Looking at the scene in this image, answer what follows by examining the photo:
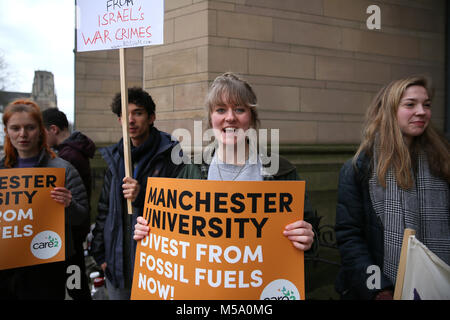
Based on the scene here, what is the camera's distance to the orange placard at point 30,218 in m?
2.32

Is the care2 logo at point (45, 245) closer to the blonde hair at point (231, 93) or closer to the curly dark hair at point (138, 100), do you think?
the curly dark hair at point (138, 100)

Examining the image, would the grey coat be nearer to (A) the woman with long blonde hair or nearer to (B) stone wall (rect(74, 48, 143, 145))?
(A) the woman with long blonde hair

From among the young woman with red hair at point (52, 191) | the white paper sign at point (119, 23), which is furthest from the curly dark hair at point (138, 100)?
the young woman with red hair at point (52, 191)

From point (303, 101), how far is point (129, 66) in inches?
276

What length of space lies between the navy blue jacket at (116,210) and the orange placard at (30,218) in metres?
0.30

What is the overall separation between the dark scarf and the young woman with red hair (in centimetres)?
40

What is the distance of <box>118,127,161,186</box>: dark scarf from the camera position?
2621 mm

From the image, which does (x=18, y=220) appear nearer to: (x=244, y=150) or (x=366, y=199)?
(x=244, y=150)

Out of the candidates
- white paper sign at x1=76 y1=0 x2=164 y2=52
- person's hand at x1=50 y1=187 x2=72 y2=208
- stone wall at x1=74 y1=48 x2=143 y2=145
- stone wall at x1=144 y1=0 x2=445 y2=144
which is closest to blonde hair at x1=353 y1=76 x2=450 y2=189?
white paper sign at x1=76 y1=0 x2=164 y2=52

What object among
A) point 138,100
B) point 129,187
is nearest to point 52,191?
point 129,187

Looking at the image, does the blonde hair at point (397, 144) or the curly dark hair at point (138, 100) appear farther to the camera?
the curly dark hair at point (138, 100)

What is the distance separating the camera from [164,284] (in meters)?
1.73

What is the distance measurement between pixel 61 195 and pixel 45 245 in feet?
1.16

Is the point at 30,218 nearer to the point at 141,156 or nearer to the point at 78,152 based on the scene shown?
the point at 141,156
